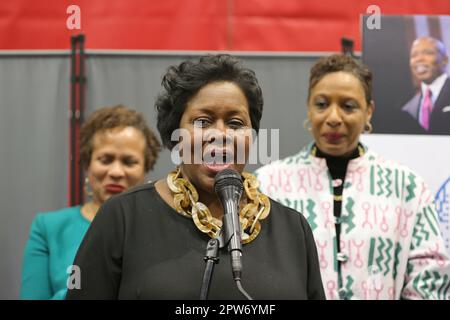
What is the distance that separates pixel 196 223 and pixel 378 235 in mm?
1085

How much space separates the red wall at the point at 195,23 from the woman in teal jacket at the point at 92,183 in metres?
0.73

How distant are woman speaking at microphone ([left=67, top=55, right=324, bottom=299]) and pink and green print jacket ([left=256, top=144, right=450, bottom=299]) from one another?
0.80 metres

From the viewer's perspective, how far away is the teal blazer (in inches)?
113

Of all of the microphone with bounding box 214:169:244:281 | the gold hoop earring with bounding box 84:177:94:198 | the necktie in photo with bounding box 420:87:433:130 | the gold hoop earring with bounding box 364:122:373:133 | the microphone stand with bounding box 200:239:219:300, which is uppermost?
the necktie in photo with bounding box 420:87:433:130

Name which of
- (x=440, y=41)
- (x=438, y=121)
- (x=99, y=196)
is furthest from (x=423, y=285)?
(x=99, y=196)

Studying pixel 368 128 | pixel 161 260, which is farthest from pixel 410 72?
pixel 161 260

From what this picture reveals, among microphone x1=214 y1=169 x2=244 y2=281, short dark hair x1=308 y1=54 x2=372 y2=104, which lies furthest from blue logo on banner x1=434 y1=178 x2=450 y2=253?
microphone x1=214 y1=169 x2=244 y2=281

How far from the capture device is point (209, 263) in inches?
64.1

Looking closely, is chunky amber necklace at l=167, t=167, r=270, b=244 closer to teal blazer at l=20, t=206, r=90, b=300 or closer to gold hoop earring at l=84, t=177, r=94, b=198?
teal blazer at l=20, t=206, r=90, b=300

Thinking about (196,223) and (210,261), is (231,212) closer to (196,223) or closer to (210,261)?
(210,261)

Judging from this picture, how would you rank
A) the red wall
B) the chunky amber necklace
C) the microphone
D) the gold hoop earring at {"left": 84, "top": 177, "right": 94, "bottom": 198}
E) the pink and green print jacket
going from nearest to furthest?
the microphone
the chunky amber necklace
the pink and green print jacket
the gold hoop earring at {"left": 84, "top": 177, "right": 94, "bottom": 198}
the red wall

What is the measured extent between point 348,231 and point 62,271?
1.05 m

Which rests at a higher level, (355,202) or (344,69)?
(344,69)

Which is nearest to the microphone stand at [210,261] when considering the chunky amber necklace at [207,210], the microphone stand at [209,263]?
the microphone stand at [209,263]
